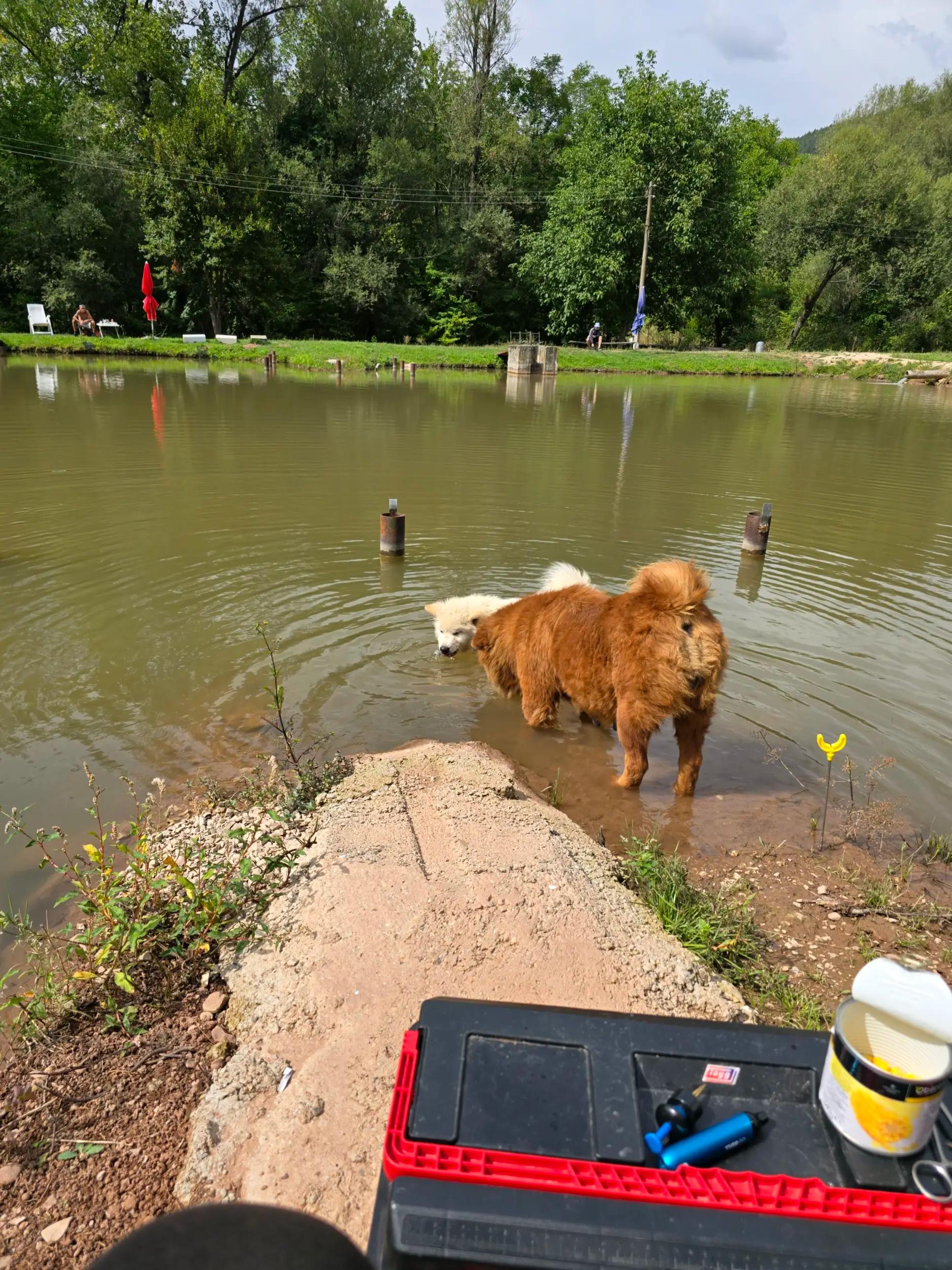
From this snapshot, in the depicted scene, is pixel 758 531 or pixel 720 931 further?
pixel 758 531

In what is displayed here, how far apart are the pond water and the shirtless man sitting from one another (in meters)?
25.2

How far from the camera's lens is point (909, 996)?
5.72ft

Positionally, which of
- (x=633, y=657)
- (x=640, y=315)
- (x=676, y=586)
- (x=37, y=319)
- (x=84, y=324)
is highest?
(x=640, y=315)

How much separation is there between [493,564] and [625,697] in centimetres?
577

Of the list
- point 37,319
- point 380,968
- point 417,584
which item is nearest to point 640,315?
point 37,319

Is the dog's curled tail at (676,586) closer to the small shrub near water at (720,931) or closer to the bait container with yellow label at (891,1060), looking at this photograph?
the small shrub near water at (720,931)

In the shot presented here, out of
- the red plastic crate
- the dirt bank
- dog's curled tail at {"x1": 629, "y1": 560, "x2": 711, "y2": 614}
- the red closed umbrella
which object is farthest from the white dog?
the red closed umbrella

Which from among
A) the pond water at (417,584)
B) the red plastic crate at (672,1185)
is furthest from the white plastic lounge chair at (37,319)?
the red plastic crate at (672,1185)

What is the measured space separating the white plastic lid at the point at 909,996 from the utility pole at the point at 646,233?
54.9 metres

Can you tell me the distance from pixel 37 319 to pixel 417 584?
44.2 m

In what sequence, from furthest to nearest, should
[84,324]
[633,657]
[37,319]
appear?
[84,324] < [37,319] < [633,657]

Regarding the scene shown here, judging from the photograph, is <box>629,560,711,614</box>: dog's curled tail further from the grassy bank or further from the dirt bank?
the grassy bank

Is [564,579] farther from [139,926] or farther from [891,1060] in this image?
[891,1060]

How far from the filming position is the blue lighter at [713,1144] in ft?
5.58
